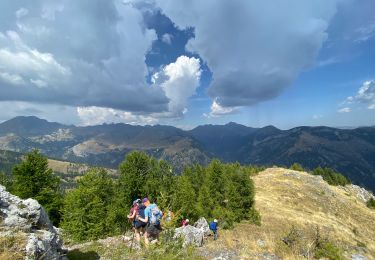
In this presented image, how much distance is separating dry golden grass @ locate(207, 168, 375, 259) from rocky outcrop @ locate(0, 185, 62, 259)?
14.0 meters

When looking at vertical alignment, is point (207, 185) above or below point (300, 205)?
above

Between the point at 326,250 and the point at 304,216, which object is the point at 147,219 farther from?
the point at 304,216

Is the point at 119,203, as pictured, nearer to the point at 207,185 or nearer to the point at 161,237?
the point at 207,185

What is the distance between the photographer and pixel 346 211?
219ft

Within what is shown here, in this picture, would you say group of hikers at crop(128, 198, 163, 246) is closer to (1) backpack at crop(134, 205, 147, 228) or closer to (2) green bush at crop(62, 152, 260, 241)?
(1) backpack at crop(134, 205, 147, 228)

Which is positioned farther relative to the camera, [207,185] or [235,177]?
[207,185]

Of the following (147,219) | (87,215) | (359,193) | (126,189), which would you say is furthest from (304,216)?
(359,193)

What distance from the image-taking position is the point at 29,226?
13.2 m

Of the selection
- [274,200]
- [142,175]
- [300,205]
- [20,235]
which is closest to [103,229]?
[142,175]

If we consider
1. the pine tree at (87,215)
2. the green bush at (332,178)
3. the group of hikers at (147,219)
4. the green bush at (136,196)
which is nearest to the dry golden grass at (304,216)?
the green bush at (136,196)

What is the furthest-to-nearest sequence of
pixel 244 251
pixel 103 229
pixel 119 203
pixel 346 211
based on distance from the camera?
pixel 346 211, pixel 119 203, pixel 103 229, pixel 244 251

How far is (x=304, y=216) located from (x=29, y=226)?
49.9m

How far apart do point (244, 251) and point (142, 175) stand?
24.5m

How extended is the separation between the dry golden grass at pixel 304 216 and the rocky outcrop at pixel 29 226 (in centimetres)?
1401
